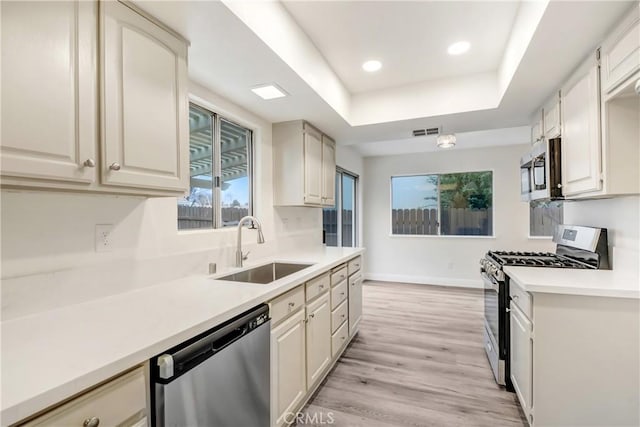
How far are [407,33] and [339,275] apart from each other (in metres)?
2.01

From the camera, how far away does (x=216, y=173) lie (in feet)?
7.98

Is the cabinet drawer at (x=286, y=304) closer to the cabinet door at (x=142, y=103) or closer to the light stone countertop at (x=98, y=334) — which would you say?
the light stone countertop at (x=98, y=334)

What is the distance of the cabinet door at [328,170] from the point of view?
11.4ft

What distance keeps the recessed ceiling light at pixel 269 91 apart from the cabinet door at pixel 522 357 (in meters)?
2.27

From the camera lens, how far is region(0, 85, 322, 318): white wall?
1182mm

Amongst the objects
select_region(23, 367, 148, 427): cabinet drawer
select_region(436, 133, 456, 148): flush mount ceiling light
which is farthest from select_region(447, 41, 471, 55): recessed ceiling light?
select_region(23, 367, 148, 427): cabinet drawer

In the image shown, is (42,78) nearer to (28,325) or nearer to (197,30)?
(197,30)

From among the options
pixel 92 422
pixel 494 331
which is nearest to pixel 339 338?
pixel 494 331

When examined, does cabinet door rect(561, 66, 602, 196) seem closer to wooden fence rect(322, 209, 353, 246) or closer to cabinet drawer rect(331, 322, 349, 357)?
cabinet drawer rect(331, 322, 349, 357)

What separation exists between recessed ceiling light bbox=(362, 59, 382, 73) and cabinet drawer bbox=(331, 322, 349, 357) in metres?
2.36

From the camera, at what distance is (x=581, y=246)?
90.0 inches

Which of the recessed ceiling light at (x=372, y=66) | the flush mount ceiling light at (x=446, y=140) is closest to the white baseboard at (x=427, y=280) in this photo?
the flush mount ceiling light at (x=446, y=140)

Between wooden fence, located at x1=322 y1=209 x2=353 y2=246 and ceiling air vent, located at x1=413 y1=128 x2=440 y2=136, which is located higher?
ceiling air vent, located at x1=413 y1=128 x2=440 y2=136

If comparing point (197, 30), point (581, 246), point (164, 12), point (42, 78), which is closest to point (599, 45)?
point (581, 246)
